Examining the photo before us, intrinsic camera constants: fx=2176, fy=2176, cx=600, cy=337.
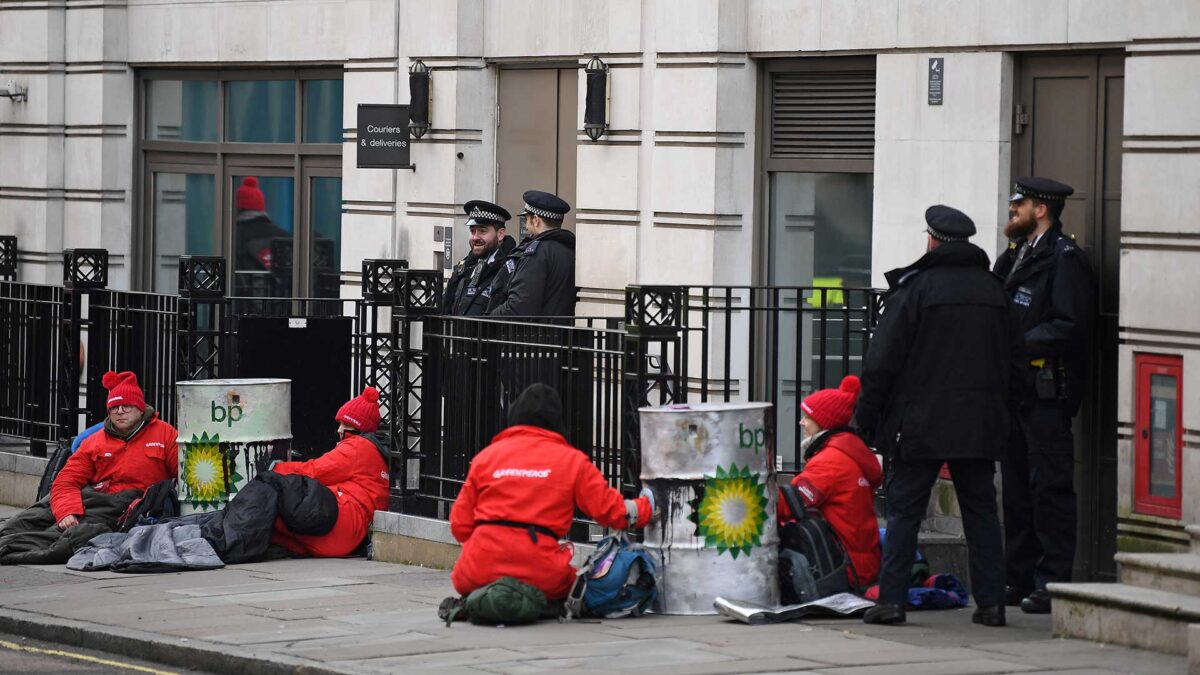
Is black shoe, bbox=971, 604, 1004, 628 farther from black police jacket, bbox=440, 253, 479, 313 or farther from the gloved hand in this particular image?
black police jacket, bbox=440, 253, 479, 313

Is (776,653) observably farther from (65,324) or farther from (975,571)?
(65,324)

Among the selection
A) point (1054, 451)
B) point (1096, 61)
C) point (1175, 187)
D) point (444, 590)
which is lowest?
point (444, 590)

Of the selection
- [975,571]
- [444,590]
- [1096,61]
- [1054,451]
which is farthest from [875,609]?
[1096,61]

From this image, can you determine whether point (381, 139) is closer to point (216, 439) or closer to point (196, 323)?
point (196, 323)

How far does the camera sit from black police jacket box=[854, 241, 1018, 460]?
1053cm

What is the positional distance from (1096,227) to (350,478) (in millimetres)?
4871

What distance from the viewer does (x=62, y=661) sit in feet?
35.2

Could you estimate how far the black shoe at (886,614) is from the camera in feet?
34.8

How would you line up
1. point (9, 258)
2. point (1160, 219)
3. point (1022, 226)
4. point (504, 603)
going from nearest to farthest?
point (504, 603) → point (1022, 226) → point (1160, 219) → point (9, 258)

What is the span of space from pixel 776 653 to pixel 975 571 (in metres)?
1.39

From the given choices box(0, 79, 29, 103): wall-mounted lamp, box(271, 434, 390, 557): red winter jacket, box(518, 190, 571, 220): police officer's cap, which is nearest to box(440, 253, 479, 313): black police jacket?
box(518, 190, 571, 220): police officer's cap

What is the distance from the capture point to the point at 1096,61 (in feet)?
42.8

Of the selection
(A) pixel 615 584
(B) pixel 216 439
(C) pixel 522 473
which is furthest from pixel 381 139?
(A) pixel 615 584

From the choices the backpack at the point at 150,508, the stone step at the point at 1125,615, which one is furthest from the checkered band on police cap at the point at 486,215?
the stone step at the point at 1125,615
